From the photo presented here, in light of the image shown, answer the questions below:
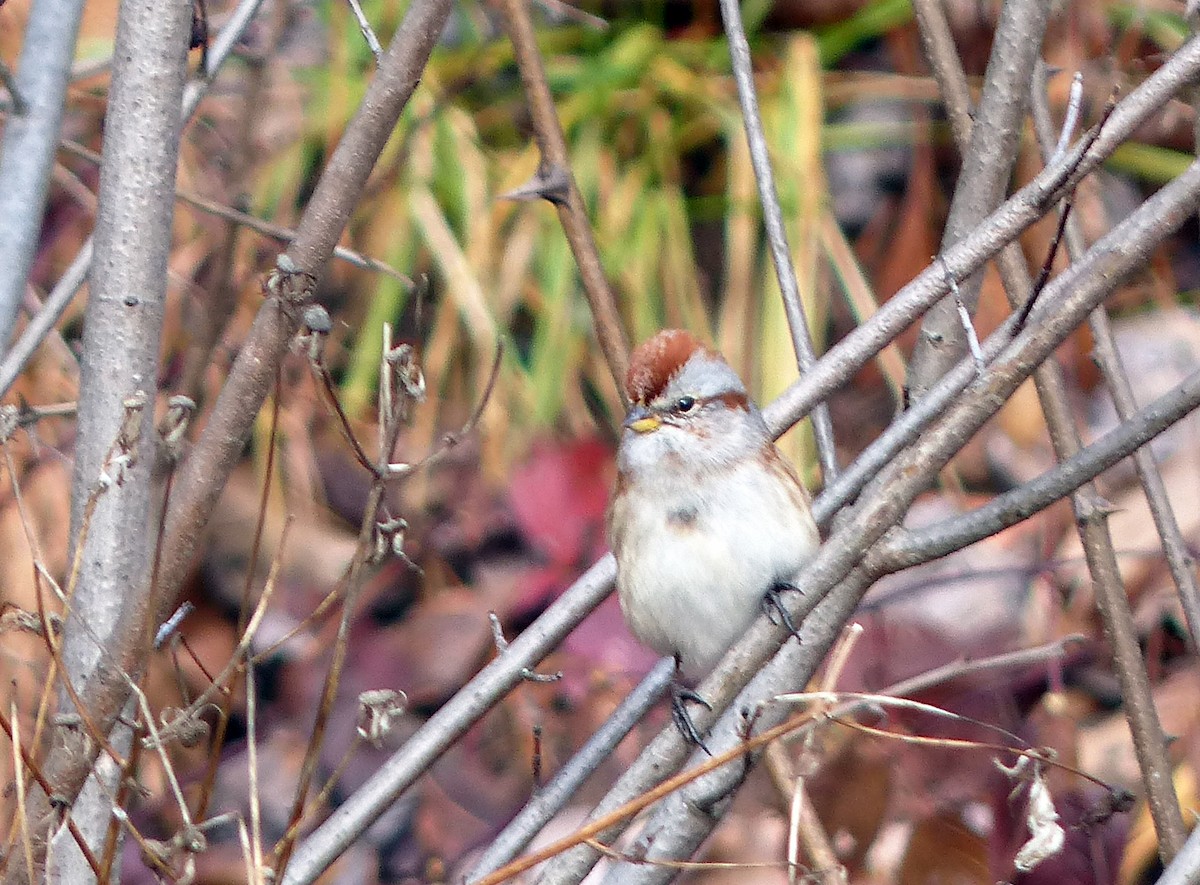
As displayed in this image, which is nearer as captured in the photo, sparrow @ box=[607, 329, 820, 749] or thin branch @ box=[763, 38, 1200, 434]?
thin branch @ box=[763, 38, 1200, 434]

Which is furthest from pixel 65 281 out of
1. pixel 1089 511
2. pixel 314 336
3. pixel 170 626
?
pixel 1089 511

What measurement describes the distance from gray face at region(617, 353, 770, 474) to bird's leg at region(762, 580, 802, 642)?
0.95ft

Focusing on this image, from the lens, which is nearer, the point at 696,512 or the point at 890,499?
the point at 890,499

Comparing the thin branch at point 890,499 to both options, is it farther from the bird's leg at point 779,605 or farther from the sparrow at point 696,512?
the sparrow at point 696,512

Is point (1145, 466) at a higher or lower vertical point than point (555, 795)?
higher

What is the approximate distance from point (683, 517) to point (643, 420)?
20 centimetres

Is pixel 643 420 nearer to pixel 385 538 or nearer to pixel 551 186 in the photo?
pixel 551 186

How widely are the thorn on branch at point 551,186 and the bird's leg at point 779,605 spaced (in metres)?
0.68

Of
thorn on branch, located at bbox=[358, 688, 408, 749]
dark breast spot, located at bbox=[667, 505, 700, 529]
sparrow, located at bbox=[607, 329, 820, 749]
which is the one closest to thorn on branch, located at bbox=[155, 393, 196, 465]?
thorn on branch, located at bbox=[358, 688, 408, 749]

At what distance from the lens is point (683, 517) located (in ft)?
6.99

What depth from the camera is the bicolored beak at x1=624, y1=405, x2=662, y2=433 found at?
2.25 metres

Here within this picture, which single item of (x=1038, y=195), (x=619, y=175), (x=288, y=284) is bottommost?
(x=288, y=284)

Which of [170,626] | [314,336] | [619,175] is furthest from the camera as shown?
[619,175]

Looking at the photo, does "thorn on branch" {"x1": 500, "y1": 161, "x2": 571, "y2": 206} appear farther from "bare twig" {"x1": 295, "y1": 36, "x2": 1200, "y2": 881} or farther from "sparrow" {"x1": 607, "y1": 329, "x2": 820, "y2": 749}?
"bare twig" {"x1": 295, "y1": 36, "x2": 1200, "y2": 881}
